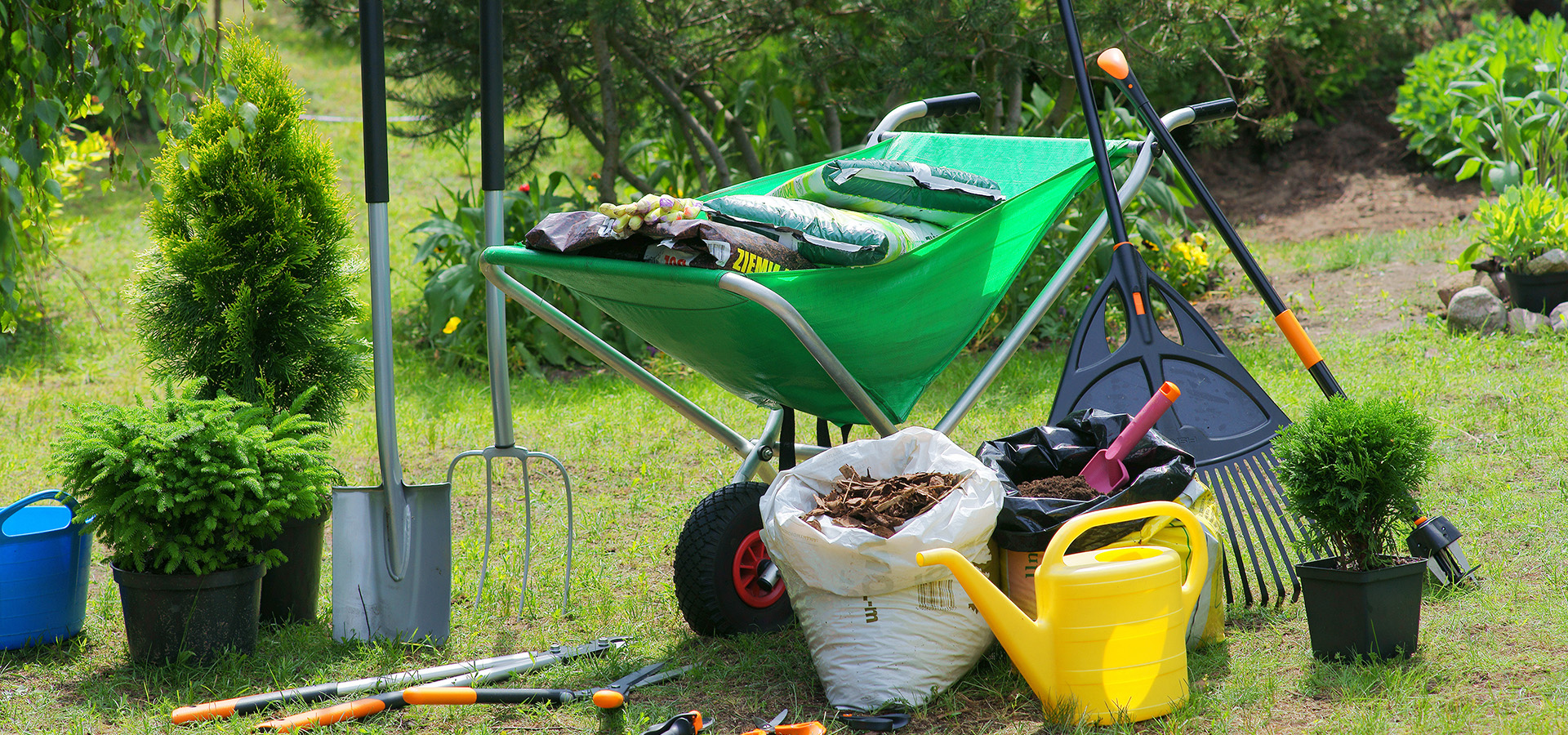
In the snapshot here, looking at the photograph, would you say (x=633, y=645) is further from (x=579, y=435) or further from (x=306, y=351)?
(x=579, y=435)

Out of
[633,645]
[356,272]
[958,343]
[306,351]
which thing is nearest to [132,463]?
[306,351]

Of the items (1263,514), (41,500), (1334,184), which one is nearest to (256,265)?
(41,500)

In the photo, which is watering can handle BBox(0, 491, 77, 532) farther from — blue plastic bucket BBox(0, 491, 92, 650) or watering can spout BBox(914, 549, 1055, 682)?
watering can spout BBox(914, 549, 1055, 682)

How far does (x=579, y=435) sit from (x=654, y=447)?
0.90ft

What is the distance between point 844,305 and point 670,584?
0.92 metres

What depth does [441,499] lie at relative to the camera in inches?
91.4

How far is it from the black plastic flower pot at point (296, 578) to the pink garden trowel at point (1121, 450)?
1.58 meters

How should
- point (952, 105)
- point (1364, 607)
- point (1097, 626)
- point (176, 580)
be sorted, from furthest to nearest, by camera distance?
point (952, 105)
point (176, 580)
point (1364, 607)
point (1097, 626)

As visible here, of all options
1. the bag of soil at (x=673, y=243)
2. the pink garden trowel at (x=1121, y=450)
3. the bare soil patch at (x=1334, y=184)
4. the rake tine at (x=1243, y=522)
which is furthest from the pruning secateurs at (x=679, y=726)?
the bare soil patch at (x=1334, y=184)

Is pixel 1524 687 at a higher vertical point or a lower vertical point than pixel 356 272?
lower

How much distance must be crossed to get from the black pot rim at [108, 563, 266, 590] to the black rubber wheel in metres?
0.85

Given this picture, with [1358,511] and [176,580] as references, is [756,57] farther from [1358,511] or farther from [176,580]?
[1358,511]

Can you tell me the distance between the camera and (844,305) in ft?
6.55

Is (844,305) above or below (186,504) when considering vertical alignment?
above
